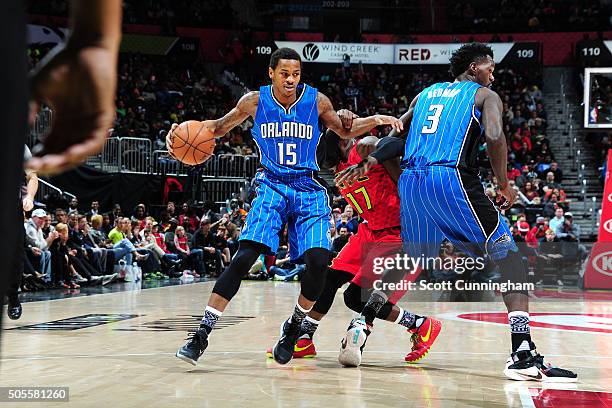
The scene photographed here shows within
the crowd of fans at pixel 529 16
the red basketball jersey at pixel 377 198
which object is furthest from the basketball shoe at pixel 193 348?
the crowd of fans at pixel 529 16

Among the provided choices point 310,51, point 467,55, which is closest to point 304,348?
point 467,55

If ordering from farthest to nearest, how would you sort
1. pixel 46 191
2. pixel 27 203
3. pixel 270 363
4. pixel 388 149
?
pixel 46 191 → pixel 27 203 → pixel 270 363 → pixel 388 149

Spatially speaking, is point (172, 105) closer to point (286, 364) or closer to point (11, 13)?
point (286, 364)

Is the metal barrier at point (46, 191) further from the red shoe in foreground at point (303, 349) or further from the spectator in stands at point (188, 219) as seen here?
→ the red shoe in foreground at point (303, 349)


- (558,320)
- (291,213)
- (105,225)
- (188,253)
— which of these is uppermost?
(291,213)

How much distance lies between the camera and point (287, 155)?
15.7 feet

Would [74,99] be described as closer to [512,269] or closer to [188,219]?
[512,269]

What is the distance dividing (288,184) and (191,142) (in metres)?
0.67

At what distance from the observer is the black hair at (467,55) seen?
15.2ft

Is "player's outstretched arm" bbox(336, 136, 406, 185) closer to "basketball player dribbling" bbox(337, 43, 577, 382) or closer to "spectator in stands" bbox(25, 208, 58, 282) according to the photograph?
"basketball player dribbling" bbox(337, 43, 577, 382)

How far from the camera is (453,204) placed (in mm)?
4387

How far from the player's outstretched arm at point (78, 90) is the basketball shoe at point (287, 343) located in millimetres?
3616

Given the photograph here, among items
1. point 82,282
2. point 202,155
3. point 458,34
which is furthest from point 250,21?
point 202,155

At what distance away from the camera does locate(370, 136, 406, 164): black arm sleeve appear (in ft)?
15.0
